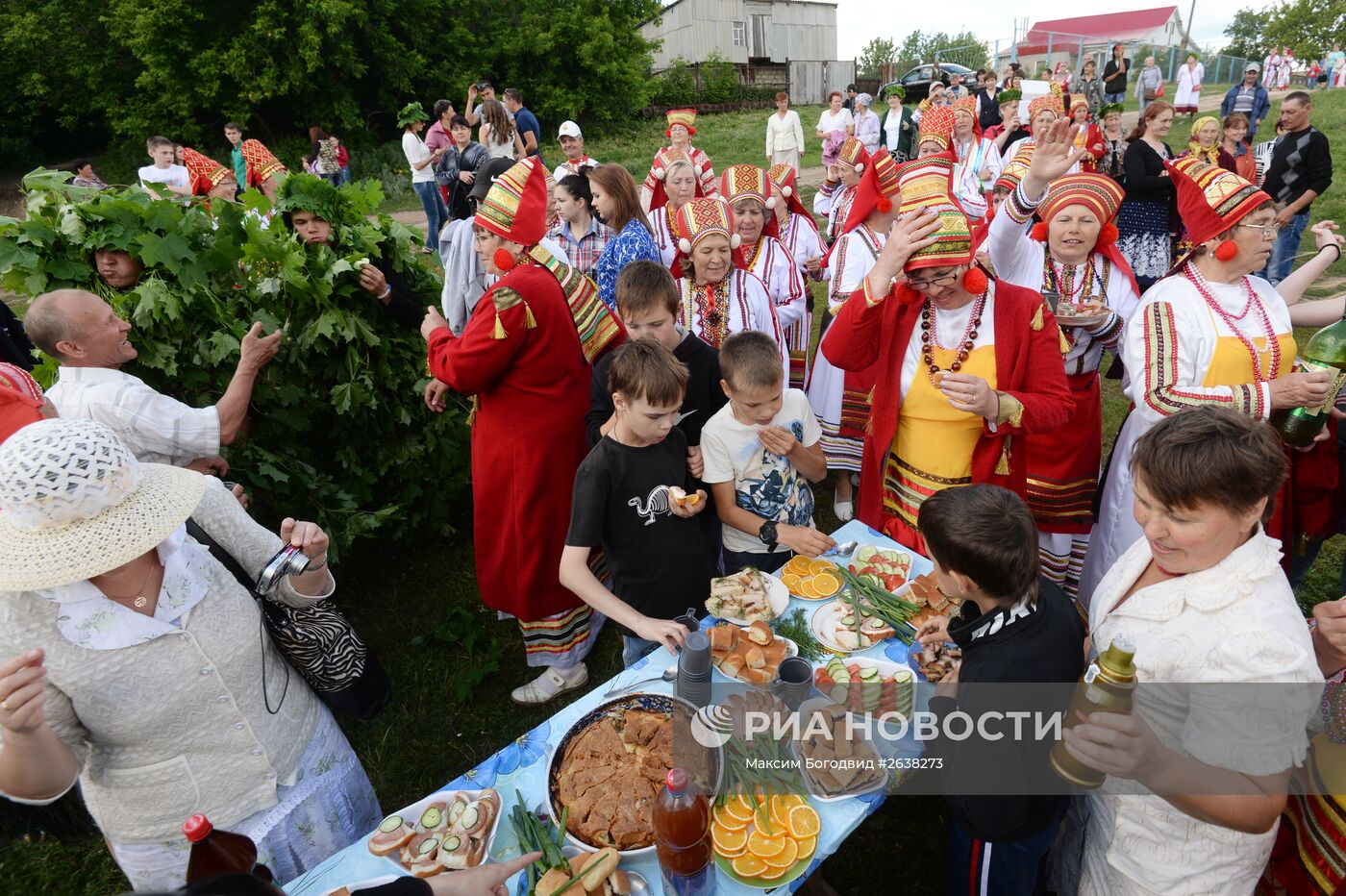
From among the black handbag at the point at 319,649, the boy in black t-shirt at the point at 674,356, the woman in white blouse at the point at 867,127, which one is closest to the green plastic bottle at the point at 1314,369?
the boy in black t-shirt at the point at 674,356

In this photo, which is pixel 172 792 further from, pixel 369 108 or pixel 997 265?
pixel 369 108

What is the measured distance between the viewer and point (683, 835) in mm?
1708

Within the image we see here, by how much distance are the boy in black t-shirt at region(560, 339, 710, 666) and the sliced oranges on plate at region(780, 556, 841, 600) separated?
41 centimetres

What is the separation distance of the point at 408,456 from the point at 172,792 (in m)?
2.85

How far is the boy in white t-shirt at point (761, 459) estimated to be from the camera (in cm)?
301

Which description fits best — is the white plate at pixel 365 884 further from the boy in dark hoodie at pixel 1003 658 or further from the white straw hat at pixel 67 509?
the boy in dark hoodie at pixel 1003 658

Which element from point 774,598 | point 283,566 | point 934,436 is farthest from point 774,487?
point 283,566

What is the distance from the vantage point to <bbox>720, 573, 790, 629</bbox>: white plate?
2.69 metres

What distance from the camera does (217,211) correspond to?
13.0 feet

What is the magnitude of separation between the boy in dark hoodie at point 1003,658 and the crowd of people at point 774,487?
0.01 meters

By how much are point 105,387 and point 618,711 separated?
250cm

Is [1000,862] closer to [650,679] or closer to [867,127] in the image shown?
[650,679]

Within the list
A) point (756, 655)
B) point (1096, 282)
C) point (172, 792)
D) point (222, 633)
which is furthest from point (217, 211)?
point (1096, 282)

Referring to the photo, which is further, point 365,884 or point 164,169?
point 164,169
